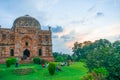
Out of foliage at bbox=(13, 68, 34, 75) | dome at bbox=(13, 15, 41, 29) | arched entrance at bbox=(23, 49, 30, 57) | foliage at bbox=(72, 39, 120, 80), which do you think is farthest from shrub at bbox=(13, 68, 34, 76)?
dome at bbox=(13, 15, 41, 29)

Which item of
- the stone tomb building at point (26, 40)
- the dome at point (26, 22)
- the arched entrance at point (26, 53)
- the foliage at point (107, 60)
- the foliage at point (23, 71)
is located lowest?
the foliage at point (23, 71)

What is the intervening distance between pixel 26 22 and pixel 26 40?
3.19m

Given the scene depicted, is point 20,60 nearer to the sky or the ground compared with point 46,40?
nearer to the ground

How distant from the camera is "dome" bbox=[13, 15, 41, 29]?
39.3 m

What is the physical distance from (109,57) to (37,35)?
20.9 m

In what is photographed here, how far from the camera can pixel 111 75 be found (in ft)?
67.1

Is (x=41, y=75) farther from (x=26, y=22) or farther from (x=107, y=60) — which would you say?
(x=26, y=22)

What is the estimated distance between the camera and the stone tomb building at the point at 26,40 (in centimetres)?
3847

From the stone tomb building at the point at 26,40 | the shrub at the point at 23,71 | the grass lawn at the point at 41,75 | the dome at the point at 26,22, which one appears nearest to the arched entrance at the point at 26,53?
the stone tomb building at the point at 26,40

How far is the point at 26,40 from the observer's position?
39.6m

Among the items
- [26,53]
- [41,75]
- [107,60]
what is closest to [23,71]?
[41,75]

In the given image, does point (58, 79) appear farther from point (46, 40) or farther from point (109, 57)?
point (46, 40)

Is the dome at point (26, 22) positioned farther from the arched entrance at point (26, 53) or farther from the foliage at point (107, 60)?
the foliage at point (107, 60)

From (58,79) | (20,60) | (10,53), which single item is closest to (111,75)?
(58,79)
